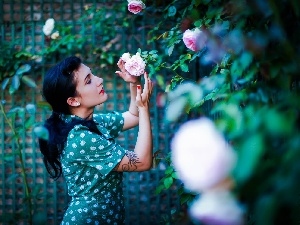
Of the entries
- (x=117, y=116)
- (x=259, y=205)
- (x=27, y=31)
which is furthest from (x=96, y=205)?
(x=27, y=31)

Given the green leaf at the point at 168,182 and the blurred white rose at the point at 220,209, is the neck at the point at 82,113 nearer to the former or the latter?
the green leaf at the point at 168,182

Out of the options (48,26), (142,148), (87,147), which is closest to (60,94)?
(87,147)

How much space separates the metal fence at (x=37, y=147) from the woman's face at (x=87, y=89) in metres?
1.27

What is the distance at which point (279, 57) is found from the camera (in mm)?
865

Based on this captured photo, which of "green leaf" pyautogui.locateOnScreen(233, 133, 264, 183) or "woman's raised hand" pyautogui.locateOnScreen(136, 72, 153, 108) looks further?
"woman's raised hand" pyautogui.locateOnScreen(136, 72, 153, 108)

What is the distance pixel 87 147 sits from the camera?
181 cm

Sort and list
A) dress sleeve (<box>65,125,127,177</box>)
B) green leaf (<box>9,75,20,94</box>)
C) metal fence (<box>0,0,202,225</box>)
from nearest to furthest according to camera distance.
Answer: dress sleeve (<box>65,125,127,177</box>) < green leaf (<box>9,75,20,94</box>) < metal fence (<box>0,0,202,225</box>)

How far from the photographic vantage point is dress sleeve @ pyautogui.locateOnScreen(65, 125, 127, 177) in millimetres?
1810

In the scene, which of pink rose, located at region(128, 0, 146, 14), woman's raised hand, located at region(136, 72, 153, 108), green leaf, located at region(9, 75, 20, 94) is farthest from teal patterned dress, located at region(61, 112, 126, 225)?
pink rose, located at region(128, 0, 146, 14)

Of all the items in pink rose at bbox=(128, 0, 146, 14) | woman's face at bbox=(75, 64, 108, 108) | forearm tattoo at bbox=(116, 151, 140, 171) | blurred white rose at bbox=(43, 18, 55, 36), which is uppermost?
blurred white rose at bbox=(43, 18, 55, 36)

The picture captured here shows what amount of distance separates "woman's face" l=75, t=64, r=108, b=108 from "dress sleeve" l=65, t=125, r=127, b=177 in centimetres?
17

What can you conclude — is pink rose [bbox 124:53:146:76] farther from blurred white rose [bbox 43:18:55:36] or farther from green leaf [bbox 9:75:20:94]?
blurred white rose [bbox 43:18:55:36]

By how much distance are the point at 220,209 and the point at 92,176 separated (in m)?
1.34

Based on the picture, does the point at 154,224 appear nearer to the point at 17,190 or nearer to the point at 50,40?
the point at 17,190
